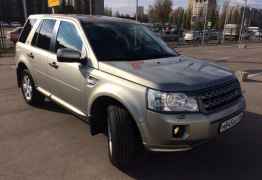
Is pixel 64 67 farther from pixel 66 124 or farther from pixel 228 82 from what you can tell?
pixel 228 82

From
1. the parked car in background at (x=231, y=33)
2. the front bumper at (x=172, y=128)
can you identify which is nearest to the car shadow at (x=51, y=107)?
the front bumper at (x=172, y=128)

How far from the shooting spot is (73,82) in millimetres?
3709

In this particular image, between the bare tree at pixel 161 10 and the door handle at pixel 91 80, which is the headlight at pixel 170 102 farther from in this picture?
the bare tree at pixel 161 10

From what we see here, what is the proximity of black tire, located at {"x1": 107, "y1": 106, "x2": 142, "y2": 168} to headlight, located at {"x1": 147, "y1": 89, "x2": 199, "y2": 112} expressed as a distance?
0.40 metres

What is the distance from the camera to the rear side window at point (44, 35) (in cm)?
439

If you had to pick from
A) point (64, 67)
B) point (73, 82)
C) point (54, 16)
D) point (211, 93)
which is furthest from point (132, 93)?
point (54, 16)

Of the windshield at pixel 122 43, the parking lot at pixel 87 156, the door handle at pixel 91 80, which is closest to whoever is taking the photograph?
the parking lot at pixel 87 156

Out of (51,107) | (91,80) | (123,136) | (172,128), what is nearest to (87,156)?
(123,136)

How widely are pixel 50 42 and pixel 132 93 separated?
6.98 ft

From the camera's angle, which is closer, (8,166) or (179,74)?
(179,74)

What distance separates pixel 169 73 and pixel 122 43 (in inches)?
42.3

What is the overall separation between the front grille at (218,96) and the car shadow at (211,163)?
2.05 ft

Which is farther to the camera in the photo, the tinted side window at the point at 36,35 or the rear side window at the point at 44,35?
the tinted side window at the point at 36,35

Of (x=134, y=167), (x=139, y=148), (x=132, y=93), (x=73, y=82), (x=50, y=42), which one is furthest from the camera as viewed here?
(x=50, y=42)
